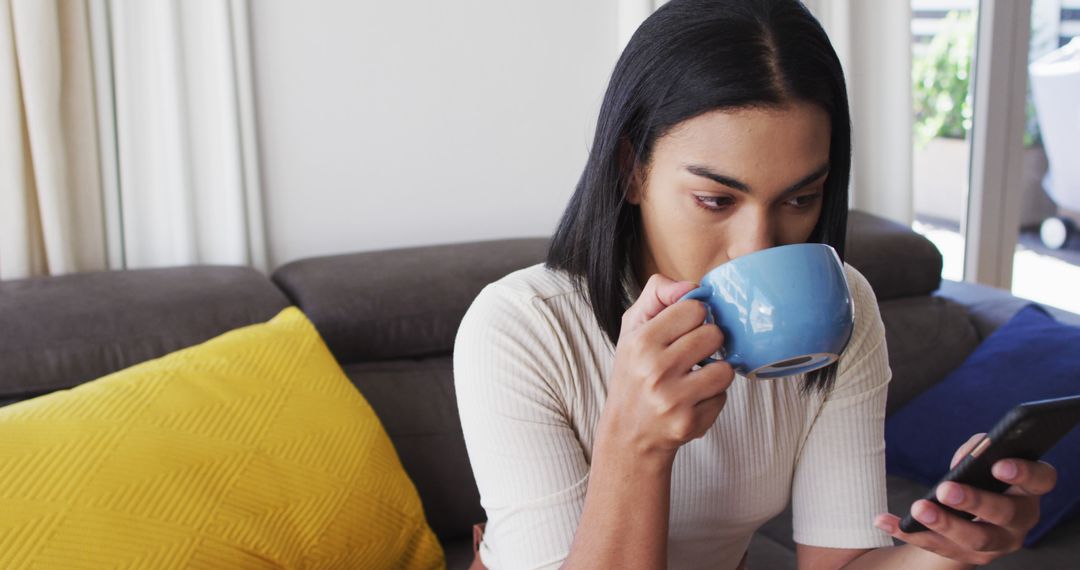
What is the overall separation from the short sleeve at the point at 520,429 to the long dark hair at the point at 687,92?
3.3 inches

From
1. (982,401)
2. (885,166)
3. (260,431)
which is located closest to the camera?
(260,431)

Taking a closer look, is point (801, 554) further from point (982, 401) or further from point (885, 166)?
point (885, 166)

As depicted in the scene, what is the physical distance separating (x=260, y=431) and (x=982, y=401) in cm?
128

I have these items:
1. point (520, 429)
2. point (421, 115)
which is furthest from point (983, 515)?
point (421, 115)

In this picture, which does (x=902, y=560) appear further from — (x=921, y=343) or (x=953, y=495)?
(x=921, y=343)

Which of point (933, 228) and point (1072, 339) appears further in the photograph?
point (933, 228)

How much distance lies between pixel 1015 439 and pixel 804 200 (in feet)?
0.95

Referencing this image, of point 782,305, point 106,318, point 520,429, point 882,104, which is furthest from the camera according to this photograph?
point 882,104

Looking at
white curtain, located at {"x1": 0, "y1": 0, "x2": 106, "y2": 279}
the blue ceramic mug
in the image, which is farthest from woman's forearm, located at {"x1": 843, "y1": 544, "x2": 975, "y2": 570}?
white curtain, located at {"x1": 0, "y1": 0, "x2": 106, "y2": 279}

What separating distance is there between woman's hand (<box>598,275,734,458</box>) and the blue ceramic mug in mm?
23

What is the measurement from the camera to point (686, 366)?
884mm

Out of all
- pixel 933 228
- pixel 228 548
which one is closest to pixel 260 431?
pixel 228 548

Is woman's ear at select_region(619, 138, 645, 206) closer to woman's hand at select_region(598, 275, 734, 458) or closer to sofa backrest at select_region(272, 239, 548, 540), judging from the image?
woman's hand at select_region(598, 275, 734, 458)

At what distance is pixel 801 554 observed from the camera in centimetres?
124
